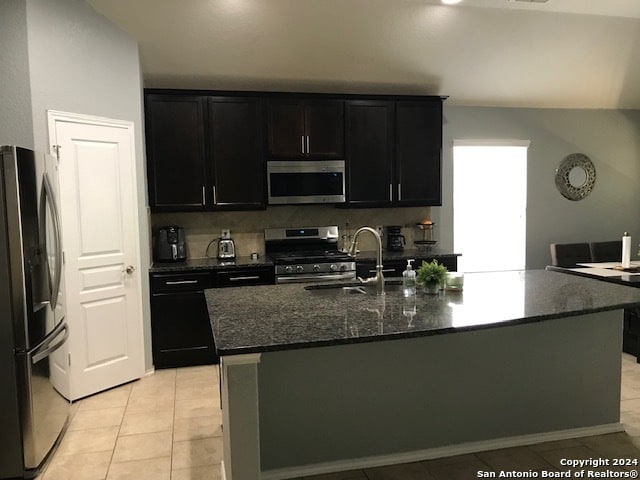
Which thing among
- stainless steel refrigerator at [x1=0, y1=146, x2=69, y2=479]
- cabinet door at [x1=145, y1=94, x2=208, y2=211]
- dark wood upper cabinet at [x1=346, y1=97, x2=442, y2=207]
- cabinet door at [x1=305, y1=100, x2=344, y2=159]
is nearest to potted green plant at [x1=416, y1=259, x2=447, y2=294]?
stainless steel refrigerator at [x1=0, y1=146, x2=69, y2=479]

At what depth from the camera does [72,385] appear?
3.59 metres

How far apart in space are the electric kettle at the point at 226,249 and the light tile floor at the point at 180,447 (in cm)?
143

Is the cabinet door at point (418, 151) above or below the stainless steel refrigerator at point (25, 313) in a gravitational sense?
above

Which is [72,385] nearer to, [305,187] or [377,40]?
[305,187]

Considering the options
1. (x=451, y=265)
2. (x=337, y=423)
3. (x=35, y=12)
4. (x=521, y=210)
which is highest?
(x=35, y=12)

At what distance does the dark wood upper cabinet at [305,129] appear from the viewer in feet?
15.3

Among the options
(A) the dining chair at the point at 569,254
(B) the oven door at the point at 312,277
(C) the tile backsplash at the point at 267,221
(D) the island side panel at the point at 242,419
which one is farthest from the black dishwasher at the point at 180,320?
(A) the dining chair at the point at 569,254

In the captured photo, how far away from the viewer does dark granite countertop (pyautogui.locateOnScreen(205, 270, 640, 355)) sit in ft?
6.48

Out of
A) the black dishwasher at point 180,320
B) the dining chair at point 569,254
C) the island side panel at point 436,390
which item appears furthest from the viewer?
the dining chair at point 569,254

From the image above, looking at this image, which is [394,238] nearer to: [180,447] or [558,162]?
[558,162]

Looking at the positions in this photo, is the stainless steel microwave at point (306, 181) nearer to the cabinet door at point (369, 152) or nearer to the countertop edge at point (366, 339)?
the cabinet door at point (369, 152)

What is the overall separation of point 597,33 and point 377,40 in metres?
2.12

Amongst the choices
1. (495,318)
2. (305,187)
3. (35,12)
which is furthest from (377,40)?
(495,318)

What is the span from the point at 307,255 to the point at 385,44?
2.02 metres
